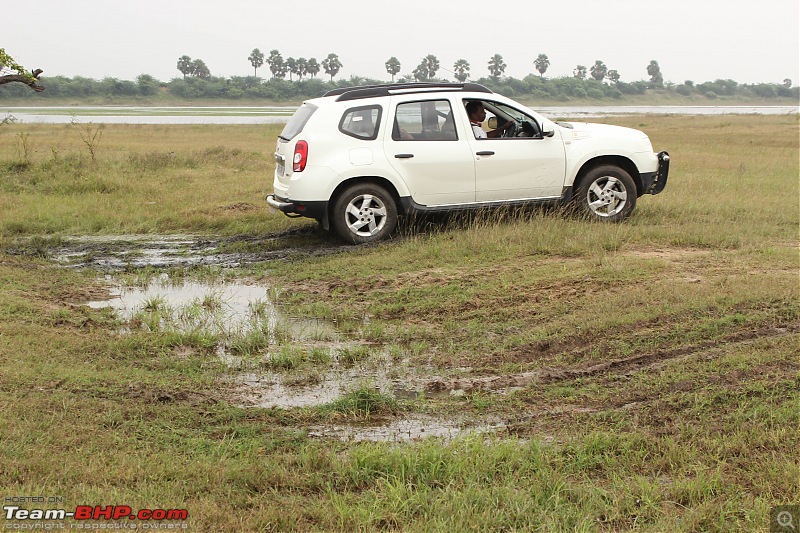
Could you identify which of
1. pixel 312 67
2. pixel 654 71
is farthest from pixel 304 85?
pixel 654 71

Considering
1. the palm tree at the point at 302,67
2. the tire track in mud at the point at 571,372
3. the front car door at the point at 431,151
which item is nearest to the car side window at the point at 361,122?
the front car door at the point at 431,151

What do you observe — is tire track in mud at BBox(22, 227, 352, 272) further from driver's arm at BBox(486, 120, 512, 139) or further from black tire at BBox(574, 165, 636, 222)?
black tire at BBox(574, 165, 636, 222)

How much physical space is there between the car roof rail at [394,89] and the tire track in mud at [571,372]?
5.23m

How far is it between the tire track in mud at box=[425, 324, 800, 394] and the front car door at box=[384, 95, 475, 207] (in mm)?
4636

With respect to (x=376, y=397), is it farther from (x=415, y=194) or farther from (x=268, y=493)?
(x=415, y=194)

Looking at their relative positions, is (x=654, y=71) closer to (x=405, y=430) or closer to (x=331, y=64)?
(x=331, y=64)

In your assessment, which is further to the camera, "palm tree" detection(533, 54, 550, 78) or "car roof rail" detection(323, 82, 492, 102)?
"palm tree" detection(533, 54, 550, 78)

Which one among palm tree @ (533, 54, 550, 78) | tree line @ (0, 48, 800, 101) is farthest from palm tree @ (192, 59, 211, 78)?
palm tree @ (533, 54, 550, 78)

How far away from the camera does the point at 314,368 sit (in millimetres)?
5703

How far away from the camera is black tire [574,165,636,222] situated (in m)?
10.2

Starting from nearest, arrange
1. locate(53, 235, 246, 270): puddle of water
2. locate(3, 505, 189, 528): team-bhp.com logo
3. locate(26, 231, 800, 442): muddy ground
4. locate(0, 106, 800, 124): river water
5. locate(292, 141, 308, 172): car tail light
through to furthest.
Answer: locate(3, 505, 189, 528): team-bhp.com logo < locate(26, 231, 800, 442): muddy ground < locate(53, 235, 246, 270): puddle of water < locate(292, 141, 308, 172): car tail light < locate(0, 106, 800, 124): river water

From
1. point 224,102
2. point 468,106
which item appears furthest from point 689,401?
point 224,102

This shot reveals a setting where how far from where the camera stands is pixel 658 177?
34.8 ft

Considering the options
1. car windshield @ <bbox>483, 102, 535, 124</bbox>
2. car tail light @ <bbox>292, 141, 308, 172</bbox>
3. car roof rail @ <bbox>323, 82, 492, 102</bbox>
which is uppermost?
car roof rail @ <bbox>323, 82, 492, 102</bbox>
